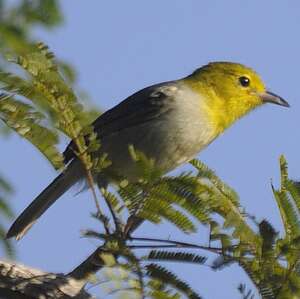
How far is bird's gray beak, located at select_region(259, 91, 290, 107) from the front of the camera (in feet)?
26.0

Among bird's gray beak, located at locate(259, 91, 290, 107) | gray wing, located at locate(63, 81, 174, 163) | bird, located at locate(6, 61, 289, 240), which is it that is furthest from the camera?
bird's gray beak, located at locate(259, 91, 290, 107)

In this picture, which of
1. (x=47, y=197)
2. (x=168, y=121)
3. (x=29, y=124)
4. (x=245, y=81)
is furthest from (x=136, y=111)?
(x=29, y=124)

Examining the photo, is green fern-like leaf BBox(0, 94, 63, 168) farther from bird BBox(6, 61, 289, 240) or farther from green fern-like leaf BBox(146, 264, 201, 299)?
bird BBox(6, 61, 289, 240)

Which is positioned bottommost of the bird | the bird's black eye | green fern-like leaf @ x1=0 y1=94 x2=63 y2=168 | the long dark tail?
the long dark tail

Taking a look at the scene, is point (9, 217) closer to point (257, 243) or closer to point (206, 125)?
point (257, 243)

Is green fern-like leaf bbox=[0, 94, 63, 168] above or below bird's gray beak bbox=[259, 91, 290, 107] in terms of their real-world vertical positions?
above

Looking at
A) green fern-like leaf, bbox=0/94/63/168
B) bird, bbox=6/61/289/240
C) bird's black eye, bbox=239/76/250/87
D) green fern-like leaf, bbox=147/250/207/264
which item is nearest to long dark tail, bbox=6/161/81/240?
bird, bbox=6/61/289/240

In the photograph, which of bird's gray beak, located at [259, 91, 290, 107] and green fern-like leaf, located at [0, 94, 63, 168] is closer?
green fern-like leaf, located at [0, 94, 63, 168]

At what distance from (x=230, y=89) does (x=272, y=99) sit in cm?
46

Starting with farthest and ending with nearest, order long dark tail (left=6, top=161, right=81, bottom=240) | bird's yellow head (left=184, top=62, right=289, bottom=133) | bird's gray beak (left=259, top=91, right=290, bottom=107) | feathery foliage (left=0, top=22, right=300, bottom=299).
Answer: bird's gray beak (left=259, top=91, right=290, bottom=107), bird's yellow head (left=184, top=62, right=289, bottom=133), long dark tail (left=6, top=161, right=81, bottom=240), feathery foliage (left=0, top=22, right=300, bottom=299)

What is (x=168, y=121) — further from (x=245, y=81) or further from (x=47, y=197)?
(x=245, y=81)

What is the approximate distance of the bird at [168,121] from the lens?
21.6ft

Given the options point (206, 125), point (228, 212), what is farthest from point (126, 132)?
point (228, 212)

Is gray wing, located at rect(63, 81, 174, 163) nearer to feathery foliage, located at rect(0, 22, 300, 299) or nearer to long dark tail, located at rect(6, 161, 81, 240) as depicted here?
long dark tail, located at rect(6, 161, 81, 240)
